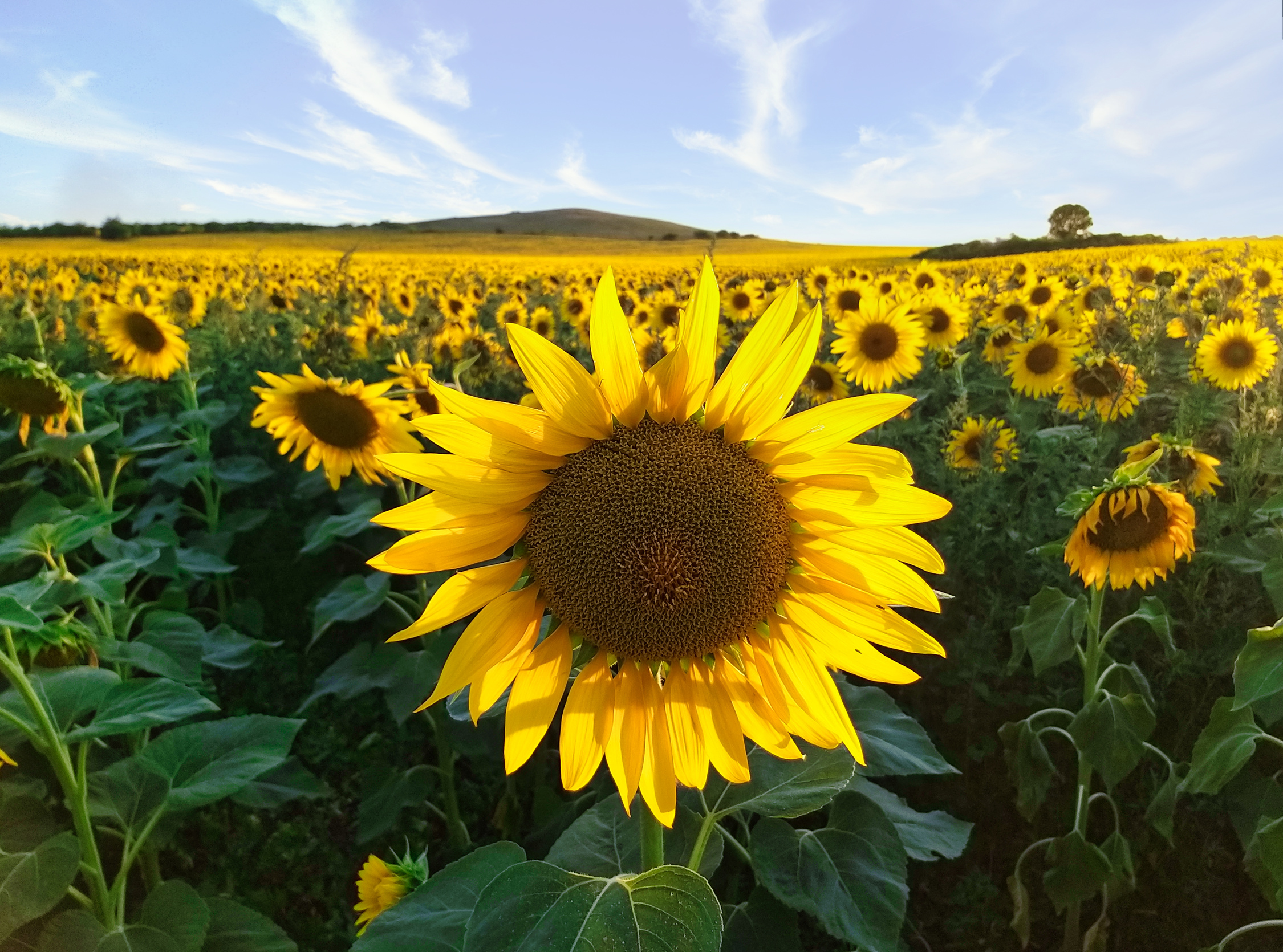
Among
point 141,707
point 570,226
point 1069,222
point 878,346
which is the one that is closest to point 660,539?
point 141,707

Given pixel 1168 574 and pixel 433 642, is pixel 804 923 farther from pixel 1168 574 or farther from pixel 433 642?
pixel 1168 574

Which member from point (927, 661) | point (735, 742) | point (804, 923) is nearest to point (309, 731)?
point (804, 923)

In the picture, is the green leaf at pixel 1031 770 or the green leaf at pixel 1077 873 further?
the green leaf at pixel 1031 770

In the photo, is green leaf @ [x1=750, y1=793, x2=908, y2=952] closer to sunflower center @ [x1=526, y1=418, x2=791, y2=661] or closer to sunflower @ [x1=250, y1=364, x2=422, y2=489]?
sunflower center @ [x1=526, y1=418, x2=791, y2=661]

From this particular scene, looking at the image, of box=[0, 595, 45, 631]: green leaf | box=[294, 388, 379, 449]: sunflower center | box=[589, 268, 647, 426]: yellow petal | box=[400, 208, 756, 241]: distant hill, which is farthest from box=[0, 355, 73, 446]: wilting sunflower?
box=[400, 208, 756, 241]: distant hill

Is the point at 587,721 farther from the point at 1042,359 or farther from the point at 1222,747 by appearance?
the point at 1042,359

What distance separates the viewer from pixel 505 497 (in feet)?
3.95

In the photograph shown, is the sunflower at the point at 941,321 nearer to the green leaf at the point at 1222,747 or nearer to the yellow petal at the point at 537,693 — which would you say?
the green leaf at the point at 1222,747

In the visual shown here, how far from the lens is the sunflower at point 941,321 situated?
6539 millimetres

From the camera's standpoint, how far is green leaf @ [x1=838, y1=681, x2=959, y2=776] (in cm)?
176

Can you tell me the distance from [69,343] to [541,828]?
7.57m

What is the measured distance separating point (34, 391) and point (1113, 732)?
12.8 feet

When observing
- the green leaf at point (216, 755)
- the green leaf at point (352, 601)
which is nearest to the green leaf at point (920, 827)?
the green leaf at point (216, 755)

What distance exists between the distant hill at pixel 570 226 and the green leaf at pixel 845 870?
48746 millimetres
